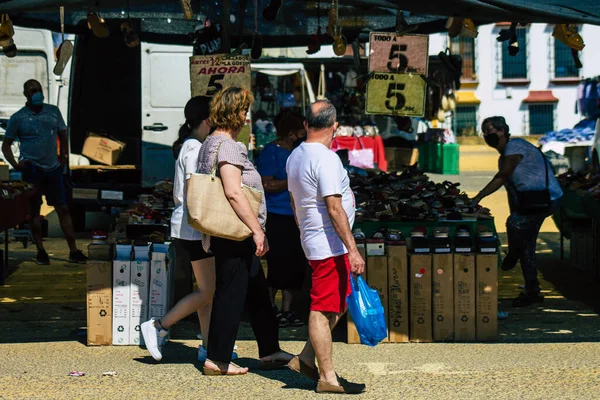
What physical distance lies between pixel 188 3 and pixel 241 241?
6.94ft

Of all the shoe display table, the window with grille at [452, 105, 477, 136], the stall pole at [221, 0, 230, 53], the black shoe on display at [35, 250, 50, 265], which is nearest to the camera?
the stall pole at [221, 0, 230, 53]

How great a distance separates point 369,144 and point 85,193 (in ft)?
32.5

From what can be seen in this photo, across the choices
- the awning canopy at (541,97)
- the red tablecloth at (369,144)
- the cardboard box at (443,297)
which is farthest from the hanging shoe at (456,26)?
the awning canopy at (541,97)

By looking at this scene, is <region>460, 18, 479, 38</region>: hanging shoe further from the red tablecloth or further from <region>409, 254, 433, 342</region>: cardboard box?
the red tablecloth

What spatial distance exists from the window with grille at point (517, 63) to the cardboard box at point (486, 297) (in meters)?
35.5

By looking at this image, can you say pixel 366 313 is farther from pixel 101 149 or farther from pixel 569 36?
pixel 101 149

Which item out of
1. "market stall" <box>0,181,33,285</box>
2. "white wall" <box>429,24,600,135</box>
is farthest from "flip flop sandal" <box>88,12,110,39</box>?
"white wall" <box>429,24,600,135</box>

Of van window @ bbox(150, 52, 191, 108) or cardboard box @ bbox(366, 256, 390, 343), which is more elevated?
van window @ bbox(150, 52, 191, 108)

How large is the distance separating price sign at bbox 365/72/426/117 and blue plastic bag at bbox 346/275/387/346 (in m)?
3.16

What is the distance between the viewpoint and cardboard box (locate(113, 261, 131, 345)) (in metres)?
7.81

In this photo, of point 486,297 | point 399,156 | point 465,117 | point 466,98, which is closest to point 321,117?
point 486,297

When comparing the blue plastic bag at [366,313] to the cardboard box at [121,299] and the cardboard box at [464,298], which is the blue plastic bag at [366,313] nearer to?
the cardboard box at [464,298]

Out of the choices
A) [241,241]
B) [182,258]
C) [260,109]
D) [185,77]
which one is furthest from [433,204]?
[260,109]

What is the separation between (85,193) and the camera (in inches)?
544
